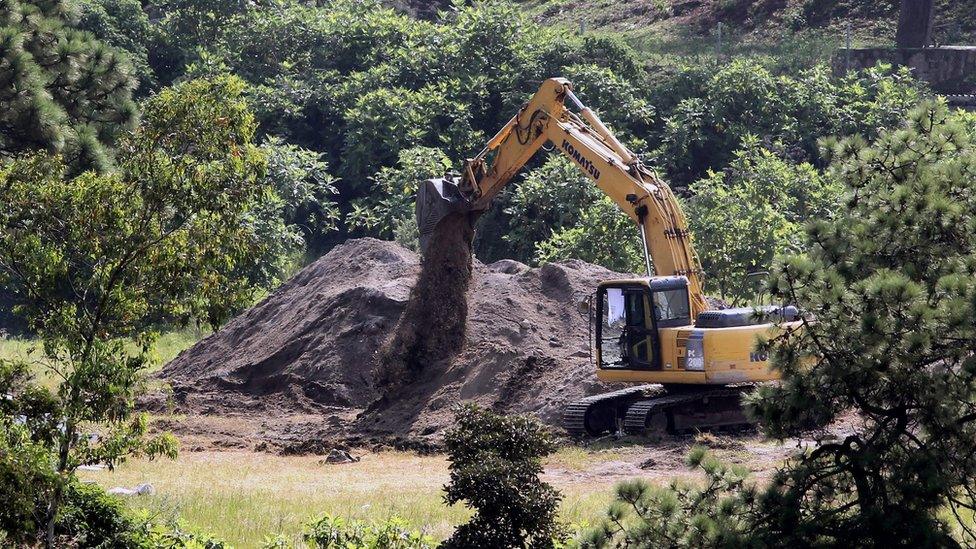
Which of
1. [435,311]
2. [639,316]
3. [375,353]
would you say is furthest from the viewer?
[375,353]

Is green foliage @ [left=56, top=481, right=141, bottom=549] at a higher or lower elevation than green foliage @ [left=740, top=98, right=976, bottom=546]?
lower

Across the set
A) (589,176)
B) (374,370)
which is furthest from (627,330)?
(374,370)

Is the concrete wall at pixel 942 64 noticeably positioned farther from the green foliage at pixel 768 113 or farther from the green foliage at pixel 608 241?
the green foliage at pixel 608 241

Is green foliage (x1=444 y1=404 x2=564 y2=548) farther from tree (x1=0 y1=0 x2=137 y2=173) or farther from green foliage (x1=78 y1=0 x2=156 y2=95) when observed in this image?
green foliage (x1=78 y1=0 x2=156 y2=95)

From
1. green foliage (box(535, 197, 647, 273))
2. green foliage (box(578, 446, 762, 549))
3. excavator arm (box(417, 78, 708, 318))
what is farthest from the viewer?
green foliage (box(535, 197, 647, 273))

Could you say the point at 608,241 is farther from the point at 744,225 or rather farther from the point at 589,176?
the point at 589,176

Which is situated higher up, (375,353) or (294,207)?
(294,207)

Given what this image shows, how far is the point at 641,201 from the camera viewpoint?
19438 millimetres

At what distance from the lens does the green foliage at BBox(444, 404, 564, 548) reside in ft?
35.3

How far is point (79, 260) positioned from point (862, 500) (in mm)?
5618

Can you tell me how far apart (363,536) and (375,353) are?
12861 millimetres

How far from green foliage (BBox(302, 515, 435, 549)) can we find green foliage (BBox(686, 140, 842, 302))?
17996mm

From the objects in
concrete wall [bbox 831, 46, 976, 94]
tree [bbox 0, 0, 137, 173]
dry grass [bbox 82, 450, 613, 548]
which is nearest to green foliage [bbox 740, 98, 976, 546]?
dry grass [bbox 82, 450, 613, 548]

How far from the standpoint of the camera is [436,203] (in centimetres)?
2175
